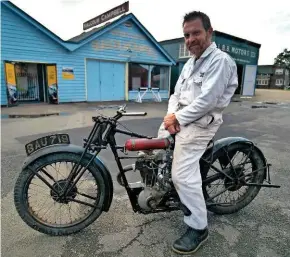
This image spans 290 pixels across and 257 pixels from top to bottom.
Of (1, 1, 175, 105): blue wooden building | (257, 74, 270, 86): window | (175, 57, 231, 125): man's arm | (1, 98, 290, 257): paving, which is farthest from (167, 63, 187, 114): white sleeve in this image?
(257, 74, 270, 86): window

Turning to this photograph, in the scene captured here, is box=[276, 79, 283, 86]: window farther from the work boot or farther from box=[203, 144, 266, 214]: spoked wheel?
the work boot

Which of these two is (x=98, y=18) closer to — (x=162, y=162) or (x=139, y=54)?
(x=139, y=54)

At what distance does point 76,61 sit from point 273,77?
55.6m

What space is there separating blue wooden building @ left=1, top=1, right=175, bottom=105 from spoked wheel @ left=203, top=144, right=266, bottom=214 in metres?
12.1

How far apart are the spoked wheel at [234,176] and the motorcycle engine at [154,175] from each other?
49 cm

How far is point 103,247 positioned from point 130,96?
1503 cm

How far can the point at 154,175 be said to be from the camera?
2301mm

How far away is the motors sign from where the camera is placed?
16.1 m

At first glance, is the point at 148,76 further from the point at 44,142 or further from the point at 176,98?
the point at 44,142

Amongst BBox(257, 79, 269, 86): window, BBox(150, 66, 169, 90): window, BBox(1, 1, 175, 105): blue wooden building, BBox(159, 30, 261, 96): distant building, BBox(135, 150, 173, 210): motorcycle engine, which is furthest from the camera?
BBox(257, 79, 269, 86): window

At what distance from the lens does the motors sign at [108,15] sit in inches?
635

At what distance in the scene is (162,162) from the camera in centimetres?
229

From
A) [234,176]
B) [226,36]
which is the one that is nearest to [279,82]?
[226,36]

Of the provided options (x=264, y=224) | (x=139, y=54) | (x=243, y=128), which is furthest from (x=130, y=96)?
(x=264, y=224)
